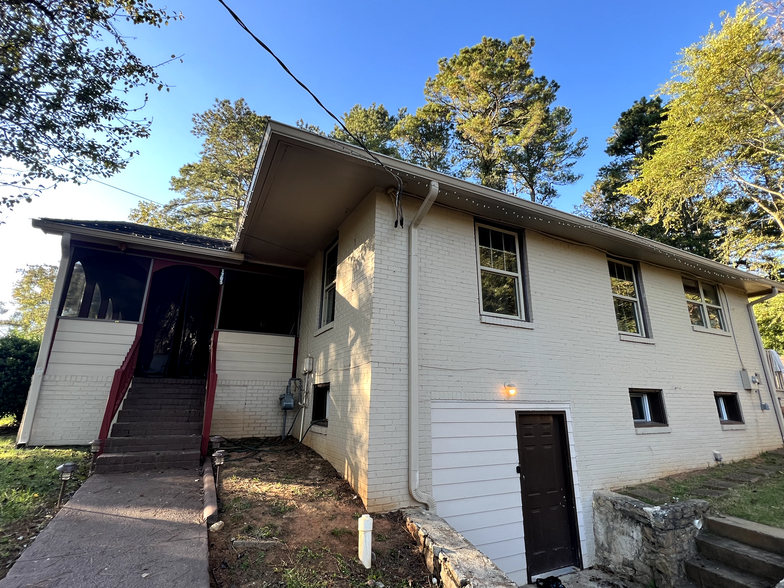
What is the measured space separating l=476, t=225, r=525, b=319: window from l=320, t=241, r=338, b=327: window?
9.25ft

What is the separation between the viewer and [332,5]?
18.3ft

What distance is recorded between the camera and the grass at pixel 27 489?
3.26 metres

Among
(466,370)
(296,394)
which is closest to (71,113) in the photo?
(296,394)

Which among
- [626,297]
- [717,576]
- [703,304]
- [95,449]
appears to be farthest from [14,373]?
[703,304]

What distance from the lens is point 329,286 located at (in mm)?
7141

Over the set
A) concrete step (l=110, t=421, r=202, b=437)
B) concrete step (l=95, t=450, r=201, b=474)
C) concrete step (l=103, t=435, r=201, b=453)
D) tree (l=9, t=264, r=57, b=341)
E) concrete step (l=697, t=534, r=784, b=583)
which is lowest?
concrete step (l=697, t=534, r=784, b=583)

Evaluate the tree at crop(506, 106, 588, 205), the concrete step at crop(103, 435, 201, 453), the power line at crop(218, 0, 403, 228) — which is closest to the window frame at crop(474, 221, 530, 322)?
the power line at crop(218, 0, 403, 228)

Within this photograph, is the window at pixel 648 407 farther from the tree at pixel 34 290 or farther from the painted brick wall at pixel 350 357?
the tree at pixel 34 290

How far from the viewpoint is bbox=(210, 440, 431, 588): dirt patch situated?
2.98 m

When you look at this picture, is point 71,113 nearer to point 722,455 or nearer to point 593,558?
point 593,558

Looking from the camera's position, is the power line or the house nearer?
the power line

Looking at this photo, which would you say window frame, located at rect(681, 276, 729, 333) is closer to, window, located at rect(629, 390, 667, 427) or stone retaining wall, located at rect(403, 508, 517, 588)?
window, located at rect(629, 390, 667, 427)

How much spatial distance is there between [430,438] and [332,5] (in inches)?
258

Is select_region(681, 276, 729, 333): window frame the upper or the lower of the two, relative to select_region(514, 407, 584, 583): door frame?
upper
